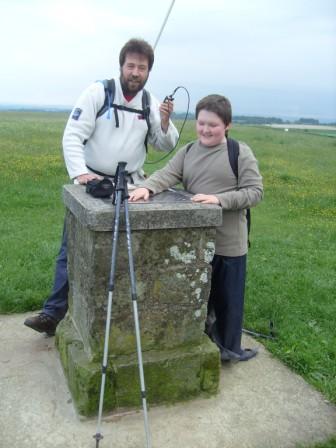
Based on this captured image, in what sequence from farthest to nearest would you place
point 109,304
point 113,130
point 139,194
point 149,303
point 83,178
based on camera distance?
point 113,130 → point 83,178 → point 139,194 → point 149,303 → point 109,304

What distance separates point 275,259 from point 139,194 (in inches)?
183

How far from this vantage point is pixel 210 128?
4180 mm

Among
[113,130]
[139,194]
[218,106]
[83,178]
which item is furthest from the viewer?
[113,130]

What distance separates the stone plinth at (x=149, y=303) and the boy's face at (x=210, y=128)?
0.52 meters

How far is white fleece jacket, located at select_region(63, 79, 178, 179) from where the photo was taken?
181 inches

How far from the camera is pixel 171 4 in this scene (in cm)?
445

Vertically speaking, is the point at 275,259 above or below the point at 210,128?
below

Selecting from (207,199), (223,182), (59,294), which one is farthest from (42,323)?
(223,182)

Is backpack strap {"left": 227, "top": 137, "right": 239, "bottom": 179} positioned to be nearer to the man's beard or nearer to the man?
the man

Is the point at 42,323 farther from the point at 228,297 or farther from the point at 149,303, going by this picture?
the point at 228,297

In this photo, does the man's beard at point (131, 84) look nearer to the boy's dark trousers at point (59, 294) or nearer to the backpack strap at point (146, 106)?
the backpack strap at point (146, 106)

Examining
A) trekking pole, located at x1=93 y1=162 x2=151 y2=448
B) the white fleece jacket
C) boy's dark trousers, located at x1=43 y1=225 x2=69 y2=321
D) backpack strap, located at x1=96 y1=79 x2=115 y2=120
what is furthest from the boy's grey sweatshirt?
boy's dark trousers, located at x1=43 y1=225 x2=69 y2=321

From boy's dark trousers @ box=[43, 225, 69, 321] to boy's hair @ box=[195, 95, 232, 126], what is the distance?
189 cm

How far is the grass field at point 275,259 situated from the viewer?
5349mm
